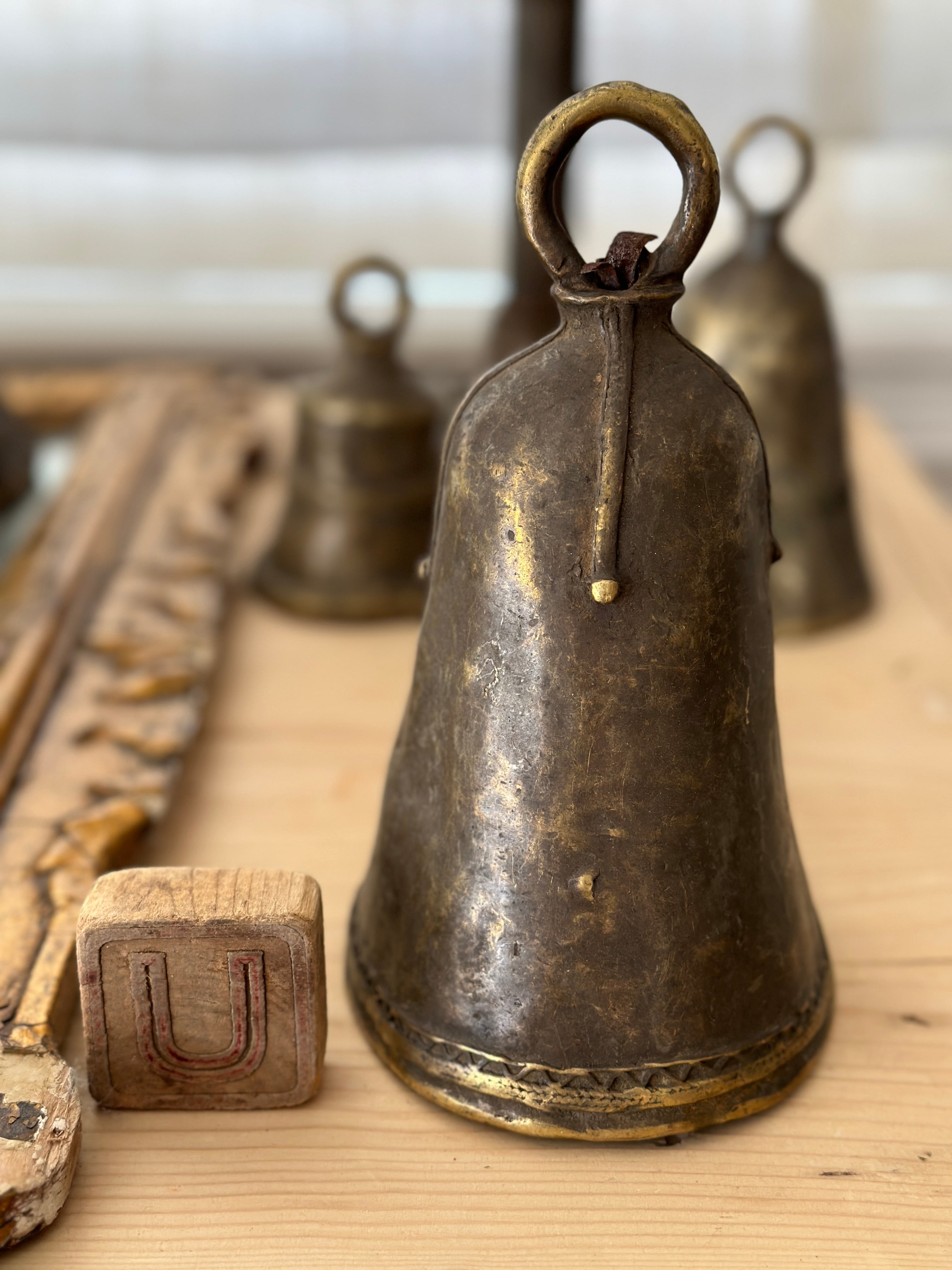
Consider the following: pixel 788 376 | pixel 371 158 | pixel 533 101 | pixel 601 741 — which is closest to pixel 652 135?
pixel 601 741

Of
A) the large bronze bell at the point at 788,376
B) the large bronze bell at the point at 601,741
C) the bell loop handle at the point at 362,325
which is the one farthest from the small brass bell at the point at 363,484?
the large bronze bell at the point at 601,741

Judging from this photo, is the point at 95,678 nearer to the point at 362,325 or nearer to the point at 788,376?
the point at 362,325

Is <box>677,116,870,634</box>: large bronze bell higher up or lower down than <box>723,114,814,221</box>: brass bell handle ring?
lower down

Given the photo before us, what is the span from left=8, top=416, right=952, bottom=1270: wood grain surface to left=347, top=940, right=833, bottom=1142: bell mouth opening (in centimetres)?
1

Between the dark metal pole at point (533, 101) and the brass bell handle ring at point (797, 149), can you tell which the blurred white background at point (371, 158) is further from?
the brass bell handle ring at point (797, 149)

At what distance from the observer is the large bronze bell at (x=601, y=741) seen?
0.55 meters

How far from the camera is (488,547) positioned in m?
0.58

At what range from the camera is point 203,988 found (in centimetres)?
60

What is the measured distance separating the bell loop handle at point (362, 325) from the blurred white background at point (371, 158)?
0.68m

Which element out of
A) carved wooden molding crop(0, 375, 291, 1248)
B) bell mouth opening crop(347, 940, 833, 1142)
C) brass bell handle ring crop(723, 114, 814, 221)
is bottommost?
bell mouth opening crop(347, 940, 833, 1142)

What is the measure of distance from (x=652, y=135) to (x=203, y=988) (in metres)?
0.41

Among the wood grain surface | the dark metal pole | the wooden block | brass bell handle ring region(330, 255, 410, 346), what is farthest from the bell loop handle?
the wooden block

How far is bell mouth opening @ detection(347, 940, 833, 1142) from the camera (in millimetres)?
602

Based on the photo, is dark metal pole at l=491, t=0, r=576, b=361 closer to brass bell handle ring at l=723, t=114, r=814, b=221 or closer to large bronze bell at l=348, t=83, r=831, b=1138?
brass bell handle ring at l=723, t=114, r=814, b=221
